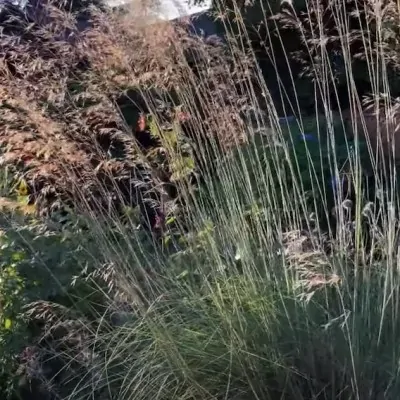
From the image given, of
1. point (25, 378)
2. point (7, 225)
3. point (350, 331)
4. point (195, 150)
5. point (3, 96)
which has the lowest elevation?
point (25, 378)

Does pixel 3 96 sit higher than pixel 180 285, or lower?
higher

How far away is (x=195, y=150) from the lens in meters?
3.24

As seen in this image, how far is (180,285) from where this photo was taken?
118 inches

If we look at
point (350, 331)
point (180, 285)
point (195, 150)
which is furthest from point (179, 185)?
point (350, 331)

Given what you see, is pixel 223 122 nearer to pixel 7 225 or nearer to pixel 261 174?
pixel 261 174

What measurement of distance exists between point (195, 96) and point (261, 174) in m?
0.55

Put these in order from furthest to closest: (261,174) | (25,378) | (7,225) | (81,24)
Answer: (81,24)
(7,225)
(25,378)
(261,174)

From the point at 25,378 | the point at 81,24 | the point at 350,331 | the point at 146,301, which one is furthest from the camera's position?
the point at 81,24

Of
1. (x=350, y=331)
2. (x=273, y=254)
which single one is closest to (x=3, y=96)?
(x=273, y=254)

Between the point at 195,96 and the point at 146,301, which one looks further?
the point at 195,96

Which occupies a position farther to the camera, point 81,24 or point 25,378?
point 81,24

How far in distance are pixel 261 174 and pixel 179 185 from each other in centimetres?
34

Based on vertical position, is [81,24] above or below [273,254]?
above

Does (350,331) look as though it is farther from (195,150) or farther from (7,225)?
(7,225)
